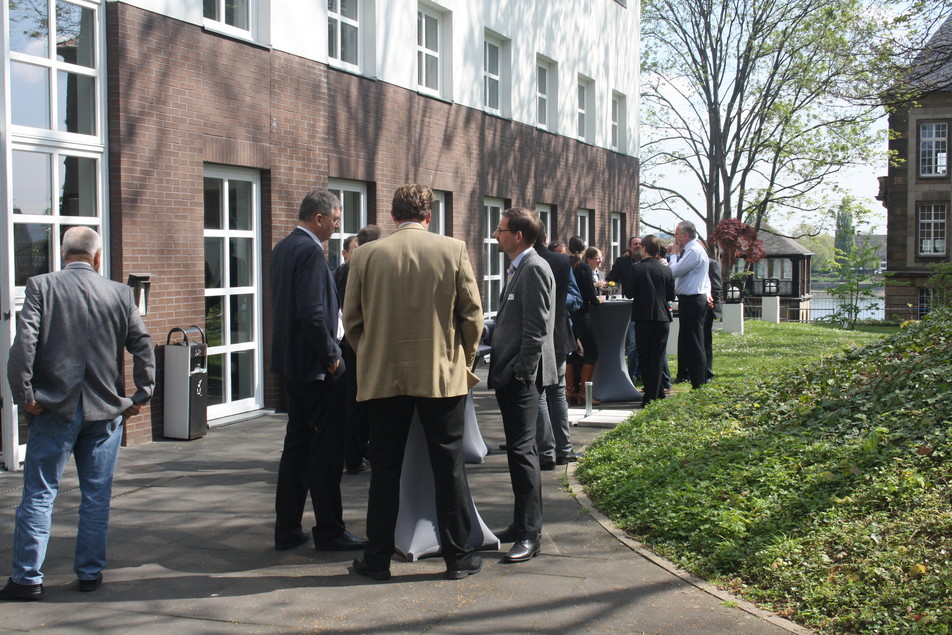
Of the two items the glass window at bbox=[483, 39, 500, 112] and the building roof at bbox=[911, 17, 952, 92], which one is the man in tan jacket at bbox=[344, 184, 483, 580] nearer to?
the building roof at bbox=[911, 17, 952, 92]

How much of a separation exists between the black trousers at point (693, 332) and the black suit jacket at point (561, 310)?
3558 mm

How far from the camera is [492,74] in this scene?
18375 mm

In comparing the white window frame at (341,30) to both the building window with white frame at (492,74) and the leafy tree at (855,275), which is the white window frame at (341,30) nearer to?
the building window with white frame at (492,74)

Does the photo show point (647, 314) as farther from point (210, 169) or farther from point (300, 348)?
point (300, 348)

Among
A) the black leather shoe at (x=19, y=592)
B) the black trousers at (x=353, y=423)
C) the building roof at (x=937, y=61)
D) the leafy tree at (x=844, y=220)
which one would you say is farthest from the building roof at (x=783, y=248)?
the black leather shoe at (x=19, y=592)

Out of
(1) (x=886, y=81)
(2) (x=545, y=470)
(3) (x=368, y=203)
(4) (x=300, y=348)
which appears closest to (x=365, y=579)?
(4) (x=300, y=348)

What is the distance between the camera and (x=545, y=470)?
8000 mm

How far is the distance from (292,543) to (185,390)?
160 inches

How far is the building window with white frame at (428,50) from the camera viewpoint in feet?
51.0

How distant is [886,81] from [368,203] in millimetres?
9086

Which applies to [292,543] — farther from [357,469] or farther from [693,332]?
[693,332]

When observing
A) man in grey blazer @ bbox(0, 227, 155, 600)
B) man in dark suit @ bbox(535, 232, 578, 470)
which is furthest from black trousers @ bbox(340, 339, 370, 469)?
man in grey blazer @ bbox(0, 227, 155, 600)

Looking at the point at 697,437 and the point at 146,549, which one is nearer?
the point at 146,549

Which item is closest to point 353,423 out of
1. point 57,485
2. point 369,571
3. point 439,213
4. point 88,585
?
point 369,571
